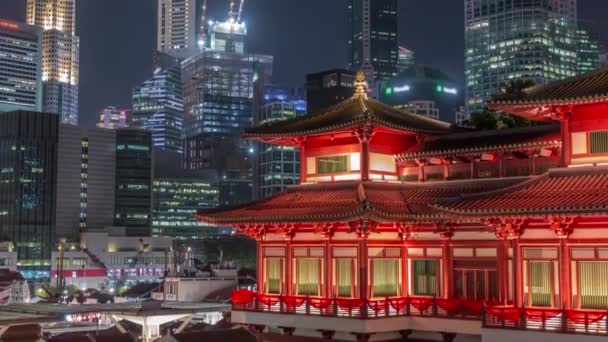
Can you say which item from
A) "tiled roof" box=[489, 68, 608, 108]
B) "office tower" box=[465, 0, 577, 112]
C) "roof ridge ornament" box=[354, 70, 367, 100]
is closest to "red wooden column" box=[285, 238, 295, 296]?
"roof ridge ornament" box=[354, 70, 367, 100]

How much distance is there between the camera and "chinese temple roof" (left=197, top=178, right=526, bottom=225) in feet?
94.4

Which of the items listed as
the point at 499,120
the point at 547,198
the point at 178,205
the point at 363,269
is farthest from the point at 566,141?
the point at 178,205

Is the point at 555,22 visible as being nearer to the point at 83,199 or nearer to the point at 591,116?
the point at 83,199

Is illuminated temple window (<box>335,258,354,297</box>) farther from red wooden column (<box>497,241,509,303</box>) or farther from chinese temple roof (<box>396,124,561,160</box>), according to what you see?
red wooden column (<box>497,241,509,303</box>)

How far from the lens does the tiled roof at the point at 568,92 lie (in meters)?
25.5

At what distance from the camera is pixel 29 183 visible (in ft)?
442

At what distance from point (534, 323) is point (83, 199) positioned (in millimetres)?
137154

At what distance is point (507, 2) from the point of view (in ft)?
626

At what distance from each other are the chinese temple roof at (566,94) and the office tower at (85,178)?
129320 mm

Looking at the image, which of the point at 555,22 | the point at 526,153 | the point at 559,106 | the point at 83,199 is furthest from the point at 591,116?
the point at 555,22

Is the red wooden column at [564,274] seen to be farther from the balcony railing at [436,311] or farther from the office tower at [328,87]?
the office tower at [328,87]

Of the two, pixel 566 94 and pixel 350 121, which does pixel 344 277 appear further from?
pixel 566 94

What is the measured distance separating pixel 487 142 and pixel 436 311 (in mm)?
6644

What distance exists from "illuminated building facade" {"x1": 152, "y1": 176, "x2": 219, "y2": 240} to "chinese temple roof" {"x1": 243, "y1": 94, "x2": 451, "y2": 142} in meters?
144
